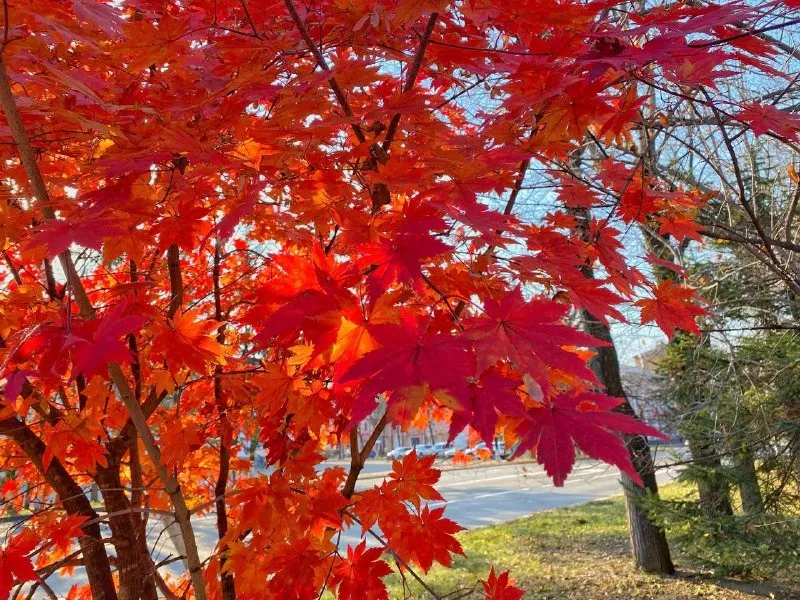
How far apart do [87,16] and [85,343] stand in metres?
0.81

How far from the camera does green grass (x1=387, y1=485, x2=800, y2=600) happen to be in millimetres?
5840

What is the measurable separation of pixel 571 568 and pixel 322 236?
6482mm

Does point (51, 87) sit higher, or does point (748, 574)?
point (51, 87)

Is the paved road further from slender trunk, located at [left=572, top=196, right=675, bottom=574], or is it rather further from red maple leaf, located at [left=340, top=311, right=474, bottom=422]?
red maple leaf, located at [left=340, top=311, right=474, bottom=422]

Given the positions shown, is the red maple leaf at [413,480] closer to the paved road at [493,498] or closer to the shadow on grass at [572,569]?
the shadow on grass at [572,569]

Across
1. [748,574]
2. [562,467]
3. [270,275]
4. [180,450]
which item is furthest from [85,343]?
[748,574]

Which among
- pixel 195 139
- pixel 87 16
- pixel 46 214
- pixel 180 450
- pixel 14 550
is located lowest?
pixel 14 550

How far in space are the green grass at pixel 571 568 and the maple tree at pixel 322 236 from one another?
2.66 metres

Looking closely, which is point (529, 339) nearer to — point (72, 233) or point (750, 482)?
point (72, 233)

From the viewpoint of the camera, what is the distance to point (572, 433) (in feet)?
2.80

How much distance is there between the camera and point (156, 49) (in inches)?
62.6

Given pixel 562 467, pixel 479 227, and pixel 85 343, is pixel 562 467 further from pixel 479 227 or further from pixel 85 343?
pixel 85 343

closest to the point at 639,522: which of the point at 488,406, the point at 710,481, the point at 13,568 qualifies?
the point at 710,481

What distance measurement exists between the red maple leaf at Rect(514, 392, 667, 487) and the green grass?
3.49 m
